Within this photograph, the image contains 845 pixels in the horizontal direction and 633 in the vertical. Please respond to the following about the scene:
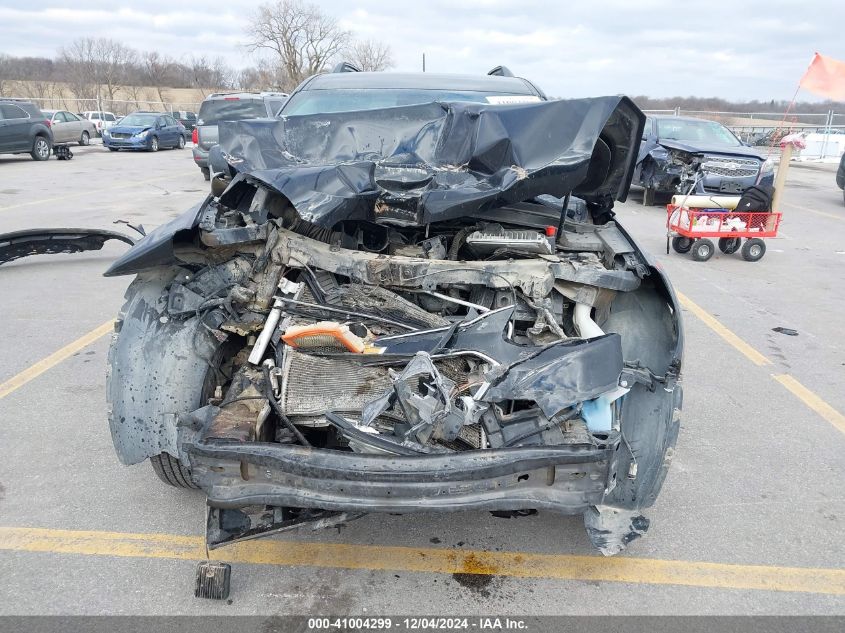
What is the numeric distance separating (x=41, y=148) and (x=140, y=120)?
546 centimetres

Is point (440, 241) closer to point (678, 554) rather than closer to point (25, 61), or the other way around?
point (678, 554)

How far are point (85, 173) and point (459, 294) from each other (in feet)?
52.9

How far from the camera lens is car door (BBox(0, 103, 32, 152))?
55.0ft

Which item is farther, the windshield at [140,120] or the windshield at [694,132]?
the windshield at [140,120]

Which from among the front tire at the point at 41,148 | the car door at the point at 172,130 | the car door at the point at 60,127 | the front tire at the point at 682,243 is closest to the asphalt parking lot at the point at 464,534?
the front tire at the point at 682,243

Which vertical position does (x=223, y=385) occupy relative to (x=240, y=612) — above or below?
above

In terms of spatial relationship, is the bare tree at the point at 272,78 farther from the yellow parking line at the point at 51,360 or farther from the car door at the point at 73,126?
the yellow parking line at the point at 51,360

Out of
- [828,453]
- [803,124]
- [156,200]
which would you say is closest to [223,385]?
[828,453]

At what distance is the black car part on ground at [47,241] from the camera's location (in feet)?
21.1

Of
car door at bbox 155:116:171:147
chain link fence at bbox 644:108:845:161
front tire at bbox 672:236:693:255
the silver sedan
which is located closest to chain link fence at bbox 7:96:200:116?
the silver sedan

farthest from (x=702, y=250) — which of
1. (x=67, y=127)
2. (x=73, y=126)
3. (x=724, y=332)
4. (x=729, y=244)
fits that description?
(x=73, y=126)

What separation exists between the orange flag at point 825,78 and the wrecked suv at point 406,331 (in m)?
8.76

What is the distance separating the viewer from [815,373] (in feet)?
14.7

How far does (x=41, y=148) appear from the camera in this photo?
60.2ft
